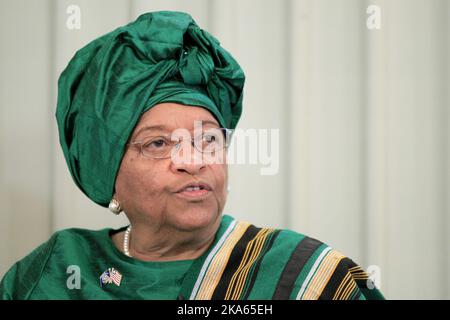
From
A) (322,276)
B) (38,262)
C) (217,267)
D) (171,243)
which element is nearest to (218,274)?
(217,267)

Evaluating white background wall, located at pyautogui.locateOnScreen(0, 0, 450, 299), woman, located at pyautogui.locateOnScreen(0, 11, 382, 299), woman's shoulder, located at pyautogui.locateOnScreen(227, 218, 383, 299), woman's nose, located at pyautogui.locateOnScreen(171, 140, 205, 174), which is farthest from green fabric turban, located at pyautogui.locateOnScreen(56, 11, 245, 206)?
white background wall, located at pyautogui.locateOnScreen(0, 0, 450, 299)

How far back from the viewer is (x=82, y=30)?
2213mm

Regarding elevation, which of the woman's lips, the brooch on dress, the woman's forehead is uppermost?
the woman's forehead

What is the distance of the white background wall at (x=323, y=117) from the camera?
2174 mm

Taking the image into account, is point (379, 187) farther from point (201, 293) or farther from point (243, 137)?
point (201, 293)

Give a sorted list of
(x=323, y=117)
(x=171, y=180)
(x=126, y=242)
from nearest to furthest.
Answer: (x=171, y=180), (x=126, y=242), (x=323, y=117)

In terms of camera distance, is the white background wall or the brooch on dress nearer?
the brooch on dress

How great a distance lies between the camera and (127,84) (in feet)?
5.00

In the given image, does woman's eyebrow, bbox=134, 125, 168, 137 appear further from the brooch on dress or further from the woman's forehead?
the brooch on dress

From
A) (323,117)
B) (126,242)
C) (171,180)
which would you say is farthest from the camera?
(323,117)

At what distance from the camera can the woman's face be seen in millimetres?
1485

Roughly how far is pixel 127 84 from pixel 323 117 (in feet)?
2.90

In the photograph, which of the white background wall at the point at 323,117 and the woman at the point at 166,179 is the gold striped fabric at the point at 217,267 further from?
the white background wall at the point at 323,117

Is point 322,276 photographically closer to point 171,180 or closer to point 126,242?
point 171,180
